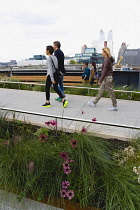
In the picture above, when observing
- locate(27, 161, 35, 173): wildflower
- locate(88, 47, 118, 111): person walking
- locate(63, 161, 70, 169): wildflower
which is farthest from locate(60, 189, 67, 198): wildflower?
locate(88, 47, 118, 111): person walking

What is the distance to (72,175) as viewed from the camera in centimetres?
236

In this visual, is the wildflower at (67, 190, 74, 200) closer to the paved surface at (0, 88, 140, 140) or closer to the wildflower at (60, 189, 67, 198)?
the wildflower at (60, 189, 67, 198)

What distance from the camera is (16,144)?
274cm

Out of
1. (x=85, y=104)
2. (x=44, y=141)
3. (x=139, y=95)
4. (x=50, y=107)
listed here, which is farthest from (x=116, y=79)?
(x=44, y=141)

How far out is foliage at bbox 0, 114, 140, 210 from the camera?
216 cm

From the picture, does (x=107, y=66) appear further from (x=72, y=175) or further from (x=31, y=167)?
(x=31, y=167)

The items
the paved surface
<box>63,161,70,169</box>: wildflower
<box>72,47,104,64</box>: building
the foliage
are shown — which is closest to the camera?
the foliage

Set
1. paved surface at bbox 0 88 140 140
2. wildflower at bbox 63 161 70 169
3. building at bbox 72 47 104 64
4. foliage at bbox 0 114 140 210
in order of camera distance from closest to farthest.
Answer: foliage at bbox 0 114 140 210 < wildflower at bbox 63 161 70 169 < paved surface at bbox 0 88 140 140 < building at bbox 72 47 104 64

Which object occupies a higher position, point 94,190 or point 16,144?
point 16,144

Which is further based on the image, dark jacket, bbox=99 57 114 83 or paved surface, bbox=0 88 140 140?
dark jacket, bbox=99 57 114 83

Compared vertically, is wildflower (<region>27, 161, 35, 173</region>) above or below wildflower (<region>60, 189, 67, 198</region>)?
above

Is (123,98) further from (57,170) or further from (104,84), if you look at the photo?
(57,170)

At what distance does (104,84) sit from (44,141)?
149 inches

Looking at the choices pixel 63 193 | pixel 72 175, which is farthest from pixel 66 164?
pixel 63 193
